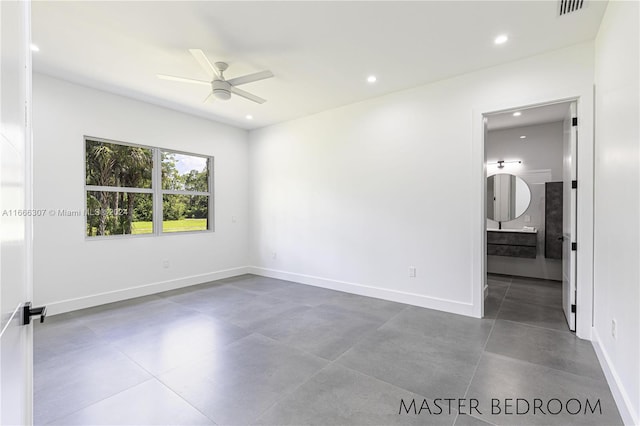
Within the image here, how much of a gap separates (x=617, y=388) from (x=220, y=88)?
4.10m

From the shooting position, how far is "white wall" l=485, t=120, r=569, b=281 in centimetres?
531

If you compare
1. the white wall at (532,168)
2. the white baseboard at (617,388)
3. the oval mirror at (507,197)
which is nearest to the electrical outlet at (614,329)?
the white baseboard at (617,388)

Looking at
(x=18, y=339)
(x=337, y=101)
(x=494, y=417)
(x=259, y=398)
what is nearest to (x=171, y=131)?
(x=337, y=101)

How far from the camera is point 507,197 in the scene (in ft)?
19.1

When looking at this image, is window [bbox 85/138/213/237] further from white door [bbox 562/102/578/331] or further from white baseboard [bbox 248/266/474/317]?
white door [bbox 562/102/578/331]

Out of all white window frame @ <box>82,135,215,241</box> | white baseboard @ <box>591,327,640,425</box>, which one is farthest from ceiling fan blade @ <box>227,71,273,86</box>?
white baseboard @ <box>591,327,640,425</box>

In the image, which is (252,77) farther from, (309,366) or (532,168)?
(532,168)

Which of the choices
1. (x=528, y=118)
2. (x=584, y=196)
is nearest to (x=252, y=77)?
(x=584, y=196)

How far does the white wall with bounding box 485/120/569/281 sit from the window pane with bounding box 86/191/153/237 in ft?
20.6

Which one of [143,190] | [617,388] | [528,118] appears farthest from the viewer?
[528,118]

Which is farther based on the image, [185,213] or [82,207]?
[185,213]

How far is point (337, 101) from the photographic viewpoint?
174 inches

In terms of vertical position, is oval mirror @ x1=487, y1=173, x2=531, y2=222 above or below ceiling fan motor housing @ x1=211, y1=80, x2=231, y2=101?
below

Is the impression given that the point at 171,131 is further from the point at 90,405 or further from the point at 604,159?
the point at 604,159
